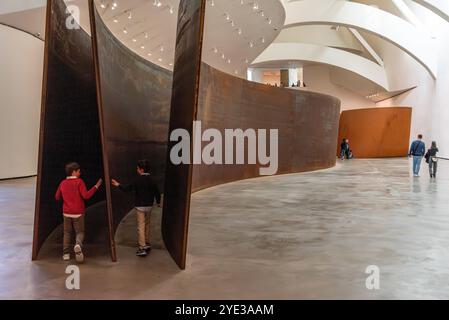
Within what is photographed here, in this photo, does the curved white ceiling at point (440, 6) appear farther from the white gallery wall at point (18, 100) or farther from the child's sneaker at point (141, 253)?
the child's sneaker at point (141, 253)

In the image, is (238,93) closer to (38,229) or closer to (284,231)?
(284,231)

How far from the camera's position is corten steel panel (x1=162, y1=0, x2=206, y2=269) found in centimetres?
396

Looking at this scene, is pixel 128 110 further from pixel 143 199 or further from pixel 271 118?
pixel 271 118

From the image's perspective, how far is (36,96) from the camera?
1464 cm

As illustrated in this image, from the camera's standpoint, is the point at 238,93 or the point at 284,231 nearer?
the point at 284,231

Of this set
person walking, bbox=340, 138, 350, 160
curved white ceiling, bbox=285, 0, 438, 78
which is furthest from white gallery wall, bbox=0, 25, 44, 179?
person walking, bbox=340, 138, 350, 160

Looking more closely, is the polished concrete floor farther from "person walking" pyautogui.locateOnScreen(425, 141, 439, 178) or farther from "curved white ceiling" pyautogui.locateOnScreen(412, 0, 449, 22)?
"curved white ceiling" pyautogui.locateOnScreen(412, 0, 449, 22)

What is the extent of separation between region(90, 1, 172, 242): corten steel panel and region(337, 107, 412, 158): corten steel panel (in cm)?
1859

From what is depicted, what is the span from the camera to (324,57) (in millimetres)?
31688

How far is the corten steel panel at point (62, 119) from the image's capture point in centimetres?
449

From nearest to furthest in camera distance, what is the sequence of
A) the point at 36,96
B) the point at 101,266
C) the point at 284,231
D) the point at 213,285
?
the point at 213,285 < the point at 101,266 < the point at 284,231 < the point at 36,96

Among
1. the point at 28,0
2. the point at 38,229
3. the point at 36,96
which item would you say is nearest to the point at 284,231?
the point at 38,229
